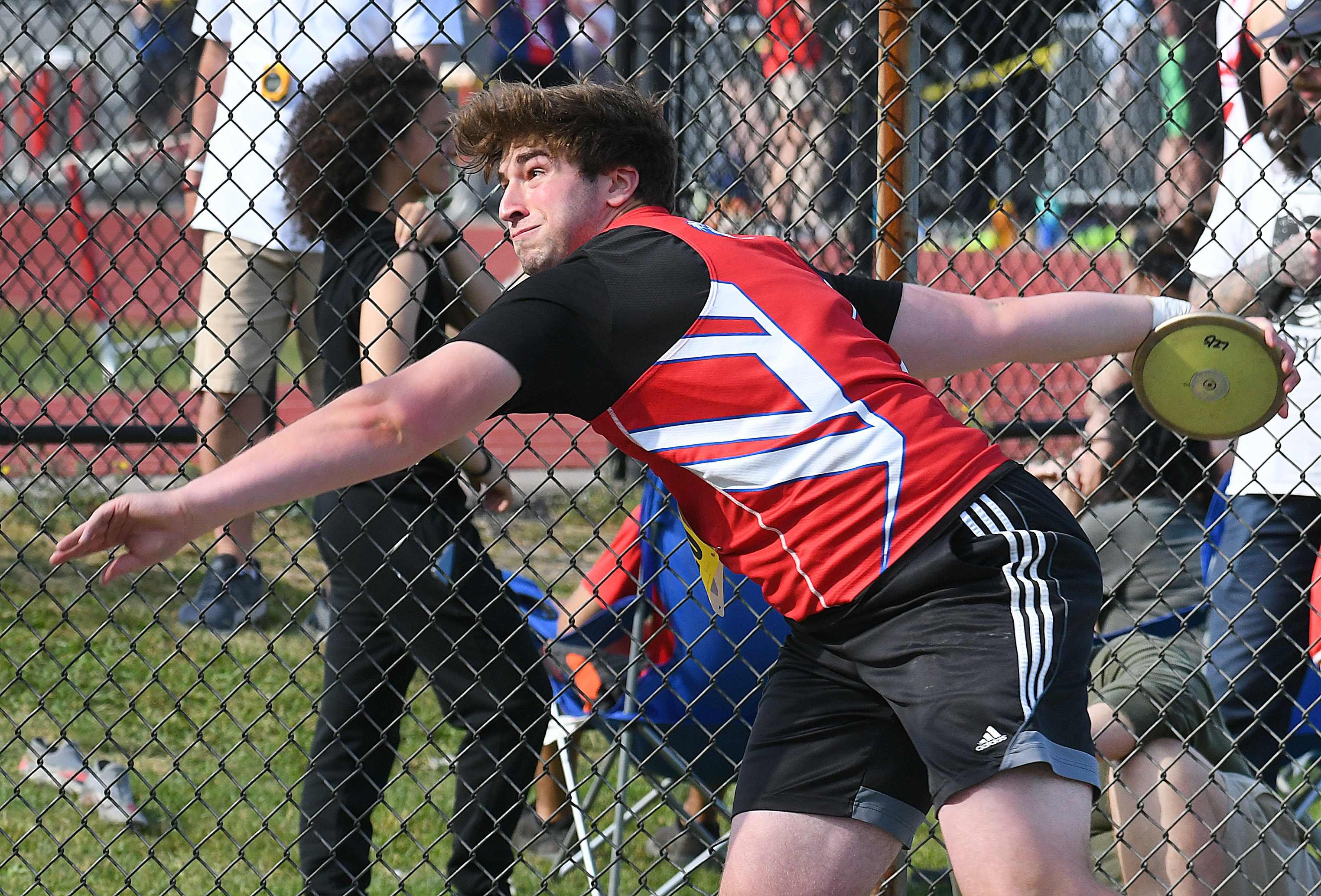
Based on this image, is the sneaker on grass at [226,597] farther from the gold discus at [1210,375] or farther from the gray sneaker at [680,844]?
the gold discus at [1210,375]

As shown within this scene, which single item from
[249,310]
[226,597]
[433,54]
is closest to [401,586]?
[226,597]

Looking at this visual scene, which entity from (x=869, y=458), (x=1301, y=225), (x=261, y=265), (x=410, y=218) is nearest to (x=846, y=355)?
(x=869, y=458)

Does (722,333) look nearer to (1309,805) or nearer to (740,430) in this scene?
(740,430)

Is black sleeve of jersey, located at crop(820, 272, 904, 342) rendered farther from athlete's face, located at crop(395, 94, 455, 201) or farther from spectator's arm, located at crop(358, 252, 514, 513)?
athlete's face, located at crop(395, 94, 455, 201)

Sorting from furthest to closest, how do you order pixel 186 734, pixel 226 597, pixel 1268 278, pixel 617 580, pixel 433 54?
1. pixel 226 597
2. pixel 186 734
3. pixel 433 54
4. pixel 617 580
5. pixel 1268 278

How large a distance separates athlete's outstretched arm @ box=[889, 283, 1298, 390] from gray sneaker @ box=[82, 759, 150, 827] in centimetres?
251

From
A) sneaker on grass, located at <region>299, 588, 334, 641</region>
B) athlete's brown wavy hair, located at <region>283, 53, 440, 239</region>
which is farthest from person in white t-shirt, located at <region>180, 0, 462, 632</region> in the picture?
athlete's brown wavy hair, located at <region>283, 53, 440, 239</region>

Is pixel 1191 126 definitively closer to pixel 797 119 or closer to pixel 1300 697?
pixel 797 119

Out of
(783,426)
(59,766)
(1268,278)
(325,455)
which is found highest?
(1268,278)

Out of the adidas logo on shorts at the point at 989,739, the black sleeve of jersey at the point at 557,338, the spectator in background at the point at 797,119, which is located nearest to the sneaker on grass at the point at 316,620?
the spectator in background at the point at 797,119

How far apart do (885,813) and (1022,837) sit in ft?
1.06

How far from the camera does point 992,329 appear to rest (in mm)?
2232

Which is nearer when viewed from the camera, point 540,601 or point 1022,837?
point 1022,837

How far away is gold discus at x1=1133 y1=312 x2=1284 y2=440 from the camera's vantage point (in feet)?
7.63
